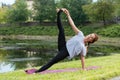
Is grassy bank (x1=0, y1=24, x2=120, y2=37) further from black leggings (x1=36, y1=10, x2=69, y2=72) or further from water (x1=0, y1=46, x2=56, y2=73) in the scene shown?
black leggings (x1=36, y1=10, x2=69, y2=72)

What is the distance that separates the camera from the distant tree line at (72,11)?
8275 centimetres

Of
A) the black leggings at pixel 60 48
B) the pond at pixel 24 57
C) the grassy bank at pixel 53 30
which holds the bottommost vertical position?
the grassy bank at pixel 53 30

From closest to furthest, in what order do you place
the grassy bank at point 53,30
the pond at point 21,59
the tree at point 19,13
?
1. the pond at point 21,59
2. the grassy bank at point 53,30
3. the tree at point 19,13

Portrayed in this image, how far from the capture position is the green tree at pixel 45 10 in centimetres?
9923

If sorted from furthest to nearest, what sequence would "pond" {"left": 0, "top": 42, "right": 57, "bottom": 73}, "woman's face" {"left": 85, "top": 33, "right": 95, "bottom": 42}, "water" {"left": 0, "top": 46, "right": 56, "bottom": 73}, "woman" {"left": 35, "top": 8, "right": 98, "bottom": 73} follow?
"pond" {"left": 0, "top": 42, "right": 57, "bottom": 73}
"water" {"left": 0, "top": 46, "right": 56, "bottom": 73}
"woman" {"left": 35, "top": 8, "right": 98, "bottom": 73}
"woman's face" {"left": 85, "top": 33, "right": 95, "bottom": 42}

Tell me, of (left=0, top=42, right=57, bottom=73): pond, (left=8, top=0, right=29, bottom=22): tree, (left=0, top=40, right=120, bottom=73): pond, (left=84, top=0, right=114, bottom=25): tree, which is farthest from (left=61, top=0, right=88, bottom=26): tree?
(left=0, top=42, right=57, bottom=73): pond

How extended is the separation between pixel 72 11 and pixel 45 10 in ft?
35.0

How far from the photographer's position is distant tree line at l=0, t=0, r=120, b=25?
82.8 metres

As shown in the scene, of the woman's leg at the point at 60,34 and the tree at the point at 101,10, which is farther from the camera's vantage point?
the tree at the point at 101,10

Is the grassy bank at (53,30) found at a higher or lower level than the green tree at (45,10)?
lower

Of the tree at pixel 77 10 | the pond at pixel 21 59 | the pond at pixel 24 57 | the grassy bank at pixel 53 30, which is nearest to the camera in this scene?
the pond at pixel 21 59

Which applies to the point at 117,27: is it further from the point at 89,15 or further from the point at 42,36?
the point at 42,36

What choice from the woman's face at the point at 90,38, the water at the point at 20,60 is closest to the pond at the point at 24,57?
the water at the point at 20,60

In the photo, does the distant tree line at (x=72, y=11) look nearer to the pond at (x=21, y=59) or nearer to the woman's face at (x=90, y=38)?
the pond at (x=21, y=59)
